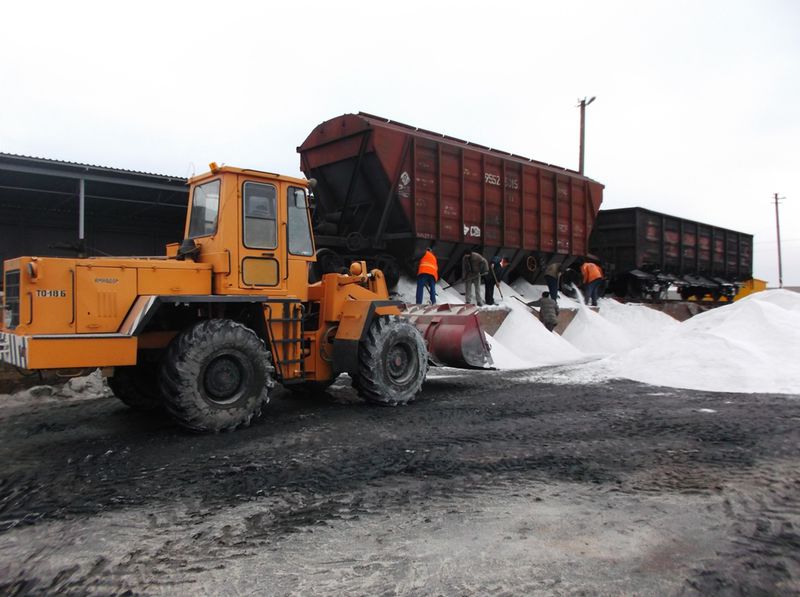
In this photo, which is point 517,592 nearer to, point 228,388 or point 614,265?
point 228,388

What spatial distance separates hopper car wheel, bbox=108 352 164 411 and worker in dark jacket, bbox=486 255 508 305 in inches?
343

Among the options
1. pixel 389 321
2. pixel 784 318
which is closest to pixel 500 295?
pixel 784 318

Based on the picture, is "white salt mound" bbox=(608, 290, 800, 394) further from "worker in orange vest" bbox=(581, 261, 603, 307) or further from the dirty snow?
"worker in orange vest" bbox=(581, 261, 603, 307)

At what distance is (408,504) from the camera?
3.79 metres

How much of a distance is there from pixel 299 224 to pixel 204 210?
Result: 98 centimetres

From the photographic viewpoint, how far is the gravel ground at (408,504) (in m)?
2.84

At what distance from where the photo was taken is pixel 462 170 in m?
13.6

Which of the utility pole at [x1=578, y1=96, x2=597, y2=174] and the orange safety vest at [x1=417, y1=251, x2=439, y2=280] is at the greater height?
the utility pole at [x1=578, y1=96, x2=597, y2=174]

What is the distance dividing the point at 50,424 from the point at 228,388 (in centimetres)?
206

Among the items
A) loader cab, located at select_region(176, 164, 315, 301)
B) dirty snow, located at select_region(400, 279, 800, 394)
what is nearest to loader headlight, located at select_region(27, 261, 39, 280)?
loader cab, located at select_region(176, 164, 315, 301)

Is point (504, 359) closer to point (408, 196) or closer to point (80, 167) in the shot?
point (408, 196)

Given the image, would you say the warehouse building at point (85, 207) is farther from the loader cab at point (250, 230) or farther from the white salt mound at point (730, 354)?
the white salt mound at point (730, 354)

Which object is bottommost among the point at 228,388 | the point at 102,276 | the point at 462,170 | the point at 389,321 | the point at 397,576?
the point at 397,576

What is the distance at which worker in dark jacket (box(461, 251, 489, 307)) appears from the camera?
1323cm
